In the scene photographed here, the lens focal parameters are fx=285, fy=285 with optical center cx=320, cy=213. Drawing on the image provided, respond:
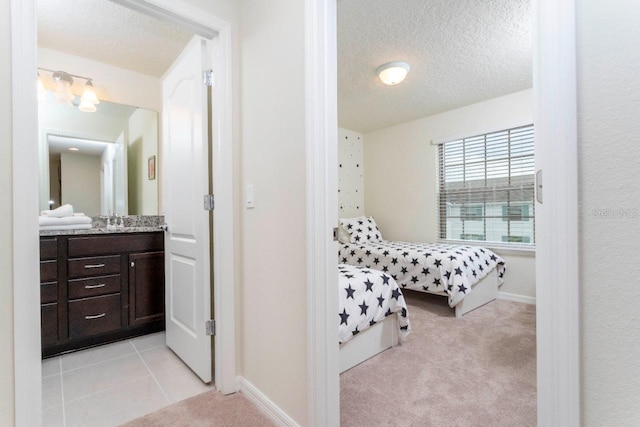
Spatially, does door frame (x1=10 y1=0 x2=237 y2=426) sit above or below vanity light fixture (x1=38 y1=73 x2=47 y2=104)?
below

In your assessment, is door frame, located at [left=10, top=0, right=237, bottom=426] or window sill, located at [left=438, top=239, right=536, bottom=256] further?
window sill, located at [left=438, top=239, right=536, bottom=256]

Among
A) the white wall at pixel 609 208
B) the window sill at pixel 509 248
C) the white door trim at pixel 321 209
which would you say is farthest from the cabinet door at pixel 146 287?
the window sill at pixel 509 248

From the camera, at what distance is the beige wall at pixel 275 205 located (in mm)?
1277

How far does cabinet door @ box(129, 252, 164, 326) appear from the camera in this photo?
7.67 ft

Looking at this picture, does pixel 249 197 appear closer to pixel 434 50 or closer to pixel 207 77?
pixel 207 77

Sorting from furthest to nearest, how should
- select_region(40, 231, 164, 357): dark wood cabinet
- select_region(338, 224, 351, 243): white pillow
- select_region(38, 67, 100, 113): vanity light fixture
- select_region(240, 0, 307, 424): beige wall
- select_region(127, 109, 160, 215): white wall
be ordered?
select_region(338, 224, 351, 243): white pillow < select_region(127, 109, 160, 215): white wall < select_region(38, 67, 100, 113): vanity light fixture < select_region(40, 231, 164, 357): dark wood cabinet < select_region(240, 0, 307, 424): beige wall

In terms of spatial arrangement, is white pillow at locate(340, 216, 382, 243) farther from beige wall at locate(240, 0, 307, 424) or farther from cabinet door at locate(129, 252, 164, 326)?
beige wall at locate(240, 0, 307, 424)

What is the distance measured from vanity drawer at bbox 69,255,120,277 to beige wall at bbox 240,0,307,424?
52.4 inches

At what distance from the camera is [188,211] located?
1.85 m

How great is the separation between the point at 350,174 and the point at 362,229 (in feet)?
3.44

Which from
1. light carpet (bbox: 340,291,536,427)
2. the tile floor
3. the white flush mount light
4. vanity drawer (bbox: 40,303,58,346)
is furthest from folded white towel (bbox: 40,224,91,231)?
the white flush mount light

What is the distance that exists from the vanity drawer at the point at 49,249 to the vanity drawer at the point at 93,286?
9.1 inches

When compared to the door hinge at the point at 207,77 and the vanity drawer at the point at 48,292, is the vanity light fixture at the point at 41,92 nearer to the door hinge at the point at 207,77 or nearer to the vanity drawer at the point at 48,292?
the vanity drawer at the point at 48,292

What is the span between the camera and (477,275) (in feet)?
9.66
